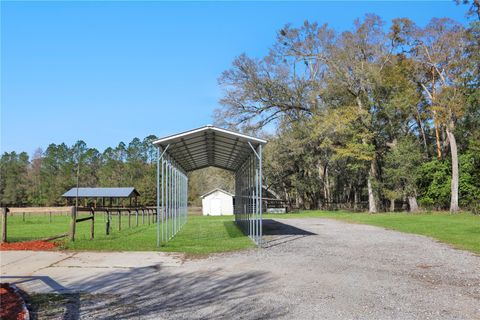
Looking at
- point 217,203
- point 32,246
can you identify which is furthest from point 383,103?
point 32,246

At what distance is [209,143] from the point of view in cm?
1579

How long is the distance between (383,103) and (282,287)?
105 ft

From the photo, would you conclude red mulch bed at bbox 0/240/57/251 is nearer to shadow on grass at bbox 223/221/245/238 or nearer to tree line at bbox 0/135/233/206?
shadow on grass at bbox 223/221/245/238

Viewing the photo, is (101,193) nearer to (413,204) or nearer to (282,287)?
(413,204)

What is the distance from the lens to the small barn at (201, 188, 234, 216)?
45219 mm

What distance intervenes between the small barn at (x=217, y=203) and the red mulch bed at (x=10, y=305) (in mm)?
39220

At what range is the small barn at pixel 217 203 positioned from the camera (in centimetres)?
4522

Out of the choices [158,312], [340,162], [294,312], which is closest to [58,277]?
[158,312]

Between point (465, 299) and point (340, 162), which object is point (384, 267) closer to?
point (465, 299)

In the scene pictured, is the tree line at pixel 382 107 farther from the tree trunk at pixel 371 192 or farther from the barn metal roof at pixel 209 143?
the barn metal roof at pixel 209 143

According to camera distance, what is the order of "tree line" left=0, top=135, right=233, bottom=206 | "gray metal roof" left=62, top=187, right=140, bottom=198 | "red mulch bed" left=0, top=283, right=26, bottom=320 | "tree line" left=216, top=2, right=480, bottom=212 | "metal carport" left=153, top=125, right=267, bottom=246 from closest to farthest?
"red mulch bed" left=0, top=283, right=26, bottom=320
"metal carport" left=153, top=125, right=267, bottom=246
"tree line" left=216, top=2, right=480, bottom=212
"gray metal roof" left=62, top=187, right=140, bottom=198
"tree line" left=0, top=135, right=233, bottom=206

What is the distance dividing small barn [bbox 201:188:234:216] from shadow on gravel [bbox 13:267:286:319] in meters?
37.4

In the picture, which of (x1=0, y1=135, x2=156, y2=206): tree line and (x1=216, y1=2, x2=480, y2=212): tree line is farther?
(x1=0, y1=135, x2=156, y2=206): tree line

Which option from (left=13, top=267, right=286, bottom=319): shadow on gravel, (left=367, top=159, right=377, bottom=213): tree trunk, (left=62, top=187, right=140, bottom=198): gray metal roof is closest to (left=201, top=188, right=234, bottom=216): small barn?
(left=62, top=187, right=140, bottom=198): gray metal roof
